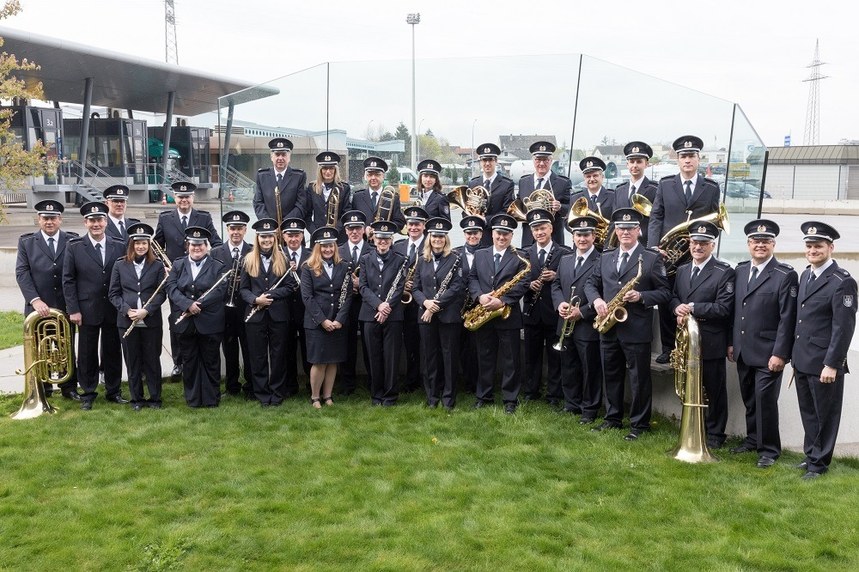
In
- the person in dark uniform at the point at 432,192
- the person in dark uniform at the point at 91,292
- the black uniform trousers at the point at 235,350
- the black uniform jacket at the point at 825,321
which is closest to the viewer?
the black uniform jacket at the point at 825,321

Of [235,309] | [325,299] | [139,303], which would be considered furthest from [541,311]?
[139,303]

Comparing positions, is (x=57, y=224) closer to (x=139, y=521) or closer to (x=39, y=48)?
(x=139, y=521)

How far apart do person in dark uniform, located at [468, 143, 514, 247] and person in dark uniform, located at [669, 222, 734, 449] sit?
8.55 feet

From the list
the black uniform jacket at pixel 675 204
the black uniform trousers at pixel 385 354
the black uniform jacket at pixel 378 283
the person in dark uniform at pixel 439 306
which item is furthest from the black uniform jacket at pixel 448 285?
the black uniform jacket at pixel 675 204

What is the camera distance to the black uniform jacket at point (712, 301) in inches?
265

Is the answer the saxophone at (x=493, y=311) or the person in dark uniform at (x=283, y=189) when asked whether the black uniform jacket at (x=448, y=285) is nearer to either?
the saxophone at (x=493, y=311)

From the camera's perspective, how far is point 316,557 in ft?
16.3

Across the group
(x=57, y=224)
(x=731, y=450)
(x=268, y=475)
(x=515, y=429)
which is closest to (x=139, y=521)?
(x=268, y=475)

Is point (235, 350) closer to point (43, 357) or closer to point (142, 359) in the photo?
point (142, 359)

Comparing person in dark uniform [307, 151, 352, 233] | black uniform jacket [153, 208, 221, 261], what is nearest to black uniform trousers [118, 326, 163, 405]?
black uniform jacket [153, 208, 221, 261]

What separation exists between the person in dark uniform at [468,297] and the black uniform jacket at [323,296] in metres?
1.24

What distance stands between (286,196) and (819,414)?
20.2 feet

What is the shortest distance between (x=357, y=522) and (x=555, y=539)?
53.8 inches

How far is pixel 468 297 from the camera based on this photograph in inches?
324
